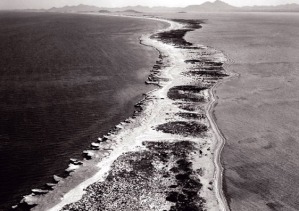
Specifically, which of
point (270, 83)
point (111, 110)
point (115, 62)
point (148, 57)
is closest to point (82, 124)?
point (111, 110)

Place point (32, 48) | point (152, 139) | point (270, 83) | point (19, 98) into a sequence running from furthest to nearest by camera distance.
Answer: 1. point (32, 48)
2. point (270, 83)
3. point (19, 98)
4. point (152, 139)

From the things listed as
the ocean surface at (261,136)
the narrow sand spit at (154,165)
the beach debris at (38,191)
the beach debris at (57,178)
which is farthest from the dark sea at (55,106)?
the ocean surface at (261,136)

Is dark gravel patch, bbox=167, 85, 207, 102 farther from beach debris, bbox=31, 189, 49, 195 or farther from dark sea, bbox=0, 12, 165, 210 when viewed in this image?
beach debris, bbox=31, 189, 49, 195

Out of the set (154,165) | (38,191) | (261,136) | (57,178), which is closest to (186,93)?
(261,136)

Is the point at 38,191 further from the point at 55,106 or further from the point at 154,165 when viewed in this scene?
the point at 55,106

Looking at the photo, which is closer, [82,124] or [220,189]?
[220,189]

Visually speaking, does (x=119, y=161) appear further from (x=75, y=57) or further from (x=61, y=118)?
(x=75, y=57)
